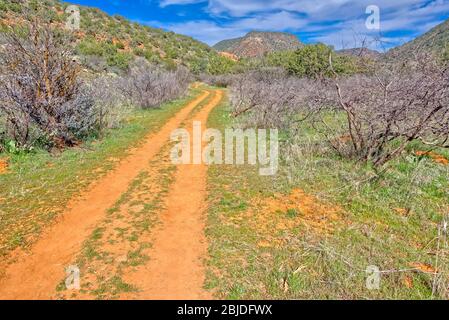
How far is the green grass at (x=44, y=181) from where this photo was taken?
545 centimetres

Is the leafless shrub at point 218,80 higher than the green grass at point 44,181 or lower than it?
higher

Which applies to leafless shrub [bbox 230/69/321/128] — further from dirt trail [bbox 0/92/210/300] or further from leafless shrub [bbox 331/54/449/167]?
dirt trail [bbox 0/92/210/300]

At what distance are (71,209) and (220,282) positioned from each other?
3.52 metres

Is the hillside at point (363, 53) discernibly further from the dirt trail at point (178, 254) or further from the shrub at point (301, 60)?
the shrub at point (301, 60)

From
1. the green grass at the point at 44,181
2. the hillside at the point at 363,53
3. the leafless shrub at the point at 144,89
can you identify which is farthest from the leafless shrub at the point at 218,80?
the hillside at the point at 363,53

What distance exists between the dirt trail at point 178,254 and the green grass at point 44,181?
80.3 inches

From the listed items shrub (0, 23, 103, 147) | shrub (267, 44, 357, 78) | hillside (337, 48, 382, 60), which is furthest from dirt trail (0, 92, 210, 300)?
shrub (267, 44, 357, 78)

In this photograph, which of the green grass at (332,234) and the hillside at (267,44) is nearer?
the green grass at (332,234)

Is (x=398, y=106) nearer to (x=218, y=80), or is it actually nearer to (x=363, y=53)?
(x=363, y=53)

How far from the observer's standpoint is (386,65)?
772 centimetres

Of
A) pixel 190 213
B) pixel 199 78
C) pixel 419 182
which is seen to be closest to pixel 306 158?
pixel 419 182

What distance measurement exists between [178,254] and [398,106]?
5880mm
